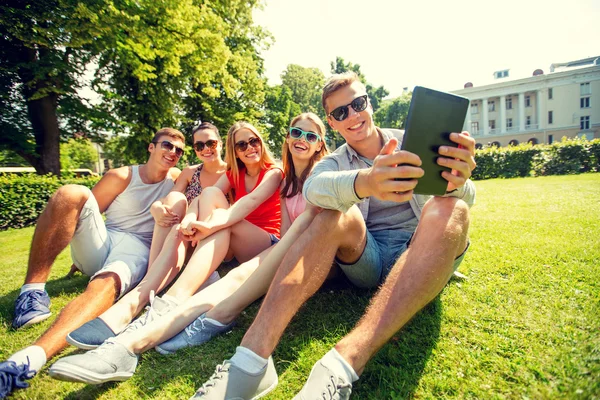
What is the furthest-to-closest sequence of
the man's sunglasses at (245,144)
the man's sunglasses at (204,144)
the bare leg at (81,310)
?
1. the man's sunglasses at (204,144)
2. the man's sunglasses at (245,144)
3. the bare leg at (81,310)

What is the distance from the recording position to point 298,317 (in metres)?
2.56

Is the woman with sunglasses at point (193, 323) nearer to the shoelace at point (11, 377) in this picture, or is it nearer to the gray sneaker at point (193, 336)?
the gray sneaker at point (193, 336)

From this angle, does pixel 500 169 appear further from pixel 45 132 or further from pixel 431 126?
pixel 45 132

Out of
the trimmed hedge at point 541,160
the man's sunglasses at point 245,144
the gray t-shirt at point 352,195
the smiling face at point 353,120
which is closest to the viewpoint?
the gray t-shirt at point 352,195

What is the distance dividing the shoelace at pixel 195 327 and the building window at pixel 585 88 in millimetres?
71216

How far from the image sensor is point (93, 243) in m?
3.16

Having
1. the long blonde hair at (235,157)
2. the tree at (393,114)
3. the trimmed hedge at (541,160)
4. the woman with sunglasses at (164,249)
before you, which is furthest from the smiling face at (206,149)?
the tree at (393,114)

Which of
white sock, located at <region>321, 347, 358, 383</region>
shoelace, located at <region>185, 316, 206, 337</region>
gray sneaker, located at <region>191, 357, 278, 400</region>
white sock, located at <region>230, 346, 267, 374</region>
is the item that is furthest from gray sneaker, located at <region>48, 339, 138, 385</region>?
white sock, located at <region>321, 347, 358, 383</region>

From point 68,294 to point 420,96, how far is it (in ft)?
13.6

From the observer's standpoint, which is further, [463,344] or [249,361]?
[463,344]

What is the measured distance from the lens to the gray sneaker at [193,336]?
7.14ft

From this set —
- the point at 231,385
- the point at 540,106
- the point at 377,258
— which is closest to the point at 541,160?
the point at 377,258

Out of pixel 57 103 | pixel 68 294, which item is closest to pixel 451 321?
pixel 68 294

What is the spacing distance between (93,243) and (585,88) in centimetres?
7168
